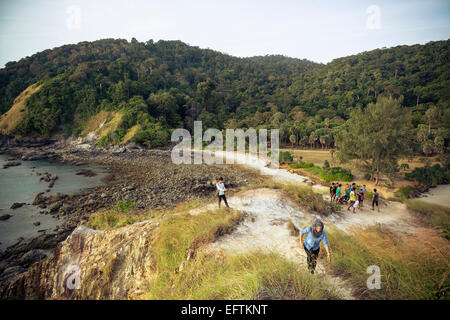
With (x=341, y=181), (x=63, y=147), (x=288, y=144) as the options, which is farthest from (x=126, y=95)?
(x=341, y=181)

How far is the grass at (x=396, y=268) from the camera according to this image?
3.17 metres

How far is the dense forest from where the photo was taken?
47628mm

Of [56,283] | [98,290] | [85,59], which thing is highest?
[85,59]

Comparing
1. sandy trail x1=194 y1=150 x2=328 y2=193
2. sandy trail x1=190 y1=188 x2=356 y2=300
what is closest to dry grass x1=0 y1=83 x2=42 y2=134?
sandy trail x1=194 y1=150 x2=328 y2=193

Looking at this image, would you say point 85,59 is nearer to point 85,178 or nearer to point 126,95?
point 126,95

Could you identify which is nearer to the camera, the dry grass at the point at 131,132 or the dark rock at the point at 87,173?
the dark rock at the point at 87,173

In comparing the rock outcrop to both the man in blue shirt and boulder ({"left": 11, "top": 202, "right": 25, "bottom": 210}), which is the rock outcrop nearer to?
the man in blue shirt

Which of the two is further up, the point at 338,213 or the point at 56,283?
the point at 338,213

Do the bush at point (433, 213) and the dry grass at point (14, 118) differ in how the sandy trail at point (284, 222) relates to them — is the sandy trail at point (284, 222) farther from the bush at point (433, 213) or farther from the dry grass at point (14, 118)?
the dry grass at point (14, 118)

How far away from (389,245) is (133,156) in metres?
38.4

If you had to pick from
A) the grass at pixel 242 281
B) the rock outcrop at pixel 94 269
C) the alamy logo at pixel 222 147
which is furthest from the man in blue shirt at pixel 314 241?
the alamy logo at pixel 222 147

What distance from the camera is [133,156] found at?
36.8 m

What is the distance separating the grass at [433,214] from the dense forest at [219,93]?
78.6 ft
